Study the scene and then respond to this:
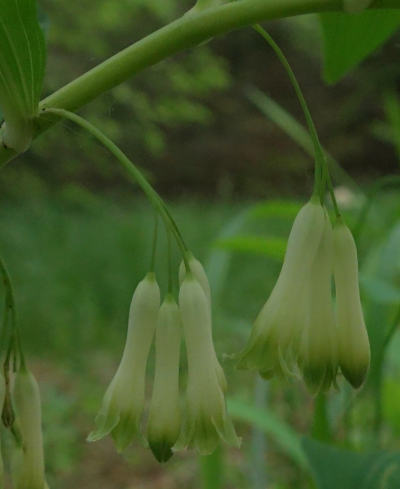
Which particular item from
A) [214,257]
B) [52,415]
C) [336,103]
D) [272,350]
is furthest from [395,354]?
[336,103]

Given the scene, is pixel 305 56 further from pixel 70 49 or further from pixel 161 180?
pixel 70 49

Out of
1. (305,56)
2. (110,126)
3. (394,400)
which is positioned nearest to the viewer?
(394,400)

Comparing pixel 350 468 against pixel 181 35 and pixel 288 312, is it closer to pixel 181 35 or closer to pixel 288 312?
pixel 288 312

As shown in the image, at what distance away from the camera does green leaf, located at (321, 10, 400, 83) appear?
3.46 feet

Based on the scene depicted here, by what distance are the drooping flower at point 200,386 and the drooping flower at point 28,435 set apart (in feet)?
0.66

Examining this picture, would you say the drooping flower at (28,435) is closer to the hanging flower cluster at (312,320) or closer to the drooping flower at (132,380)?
the drooping flower at (132,380)

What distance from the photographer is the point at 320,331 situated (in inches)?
34.2

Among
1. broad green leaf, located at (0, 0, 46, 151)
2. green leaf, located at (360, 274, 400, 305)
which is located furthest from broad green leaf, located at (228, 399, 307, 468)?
broad green leaf, located at (0, 0, 46, 151)

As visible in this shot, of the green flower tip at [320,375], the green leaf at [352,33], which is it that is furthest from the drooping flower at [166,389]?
the green leaf at [352,33]

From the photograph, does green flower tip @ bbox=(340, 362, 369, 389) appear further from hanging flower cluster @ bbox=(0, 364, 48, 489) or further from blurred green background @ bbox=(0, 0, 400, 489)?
hanging flower cluster @ bbox=(0, 364, 48, 489)

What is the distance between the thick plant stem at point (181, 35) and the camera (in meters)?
0.76

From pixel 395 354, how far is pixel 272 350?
1.77m

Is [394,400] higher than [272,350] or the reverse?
the reverse

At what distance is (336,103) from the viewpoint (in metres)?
15.1
